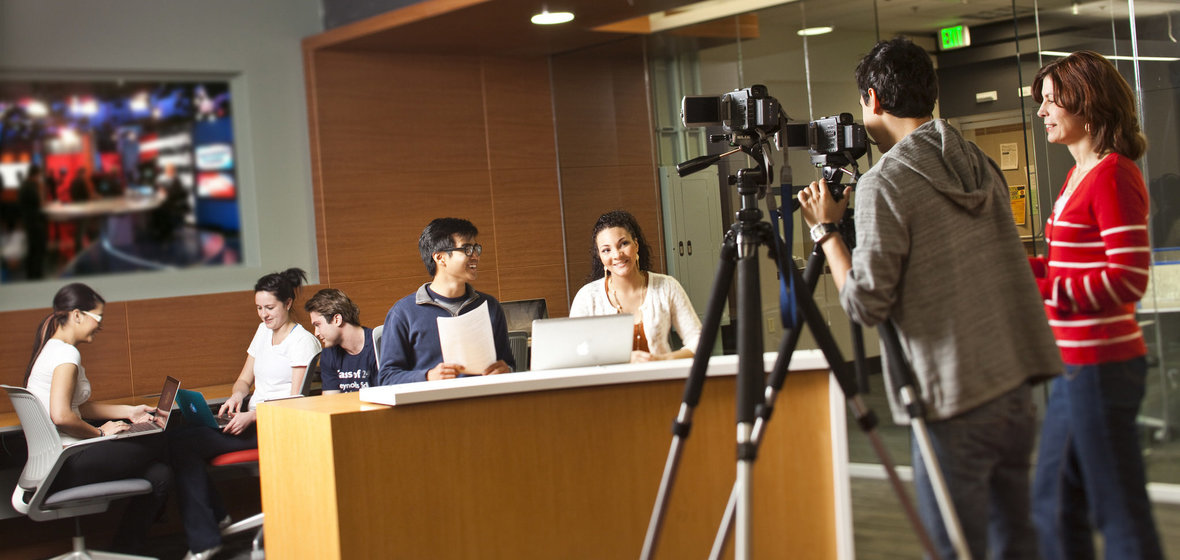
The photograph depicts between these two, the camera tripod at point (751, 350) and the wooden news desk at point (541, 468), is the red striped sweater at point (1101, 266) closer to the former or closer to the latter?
the camera tripod at point (751, 350)

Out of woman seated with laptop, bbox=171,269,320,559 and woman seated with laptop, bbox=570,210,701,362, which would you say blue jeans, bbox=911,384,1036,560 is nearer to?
woman seated with laptop, bbox=570,210,701,362

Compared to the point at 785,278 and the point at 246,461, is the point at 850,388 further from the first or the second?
the point at 246,461

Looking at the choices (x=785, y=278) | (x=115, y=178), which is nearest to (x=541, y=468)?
→ (x=785, y=278)

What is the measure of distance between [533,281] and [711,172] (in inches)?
53.0

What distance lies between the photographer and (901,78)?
2.02 meters

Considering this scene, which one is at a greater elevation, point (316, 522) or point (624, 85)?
point (624, 85)

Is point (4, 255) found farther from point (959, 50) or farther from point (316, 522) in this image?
point (959, 50)

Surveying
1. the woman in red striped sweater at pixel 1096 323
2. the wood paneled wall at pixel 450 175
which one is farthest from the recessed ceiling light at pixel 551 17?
the woman in red striped sweater at pixel 1096 323

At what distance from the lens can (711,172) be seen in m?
6.28

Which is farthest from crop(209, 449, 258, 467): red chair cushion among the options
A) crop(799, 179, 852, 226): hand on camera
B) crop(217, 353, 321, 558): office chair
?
crop(799, 179, 852, 226): hand on camera

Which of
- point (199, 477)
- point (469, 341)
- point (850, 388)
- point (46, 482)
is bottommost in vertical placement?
point (199, 477)

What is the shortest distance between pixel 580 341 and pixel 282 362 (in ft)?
7.36

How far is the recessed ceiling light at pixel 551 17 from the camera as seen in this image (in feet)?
18.1

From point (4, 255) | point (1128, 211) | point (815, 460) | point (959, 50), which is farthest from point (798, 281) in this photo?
point (4, 255)
